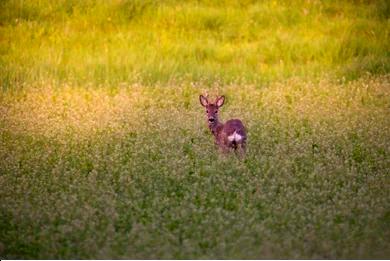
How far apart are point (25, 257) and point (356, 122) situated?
5208mm

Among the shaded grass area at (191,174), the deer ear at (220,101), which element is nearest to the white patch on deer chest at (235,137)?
the shaded grass area at (191,174)

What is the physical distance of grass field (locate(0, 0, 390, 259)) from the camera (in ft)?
25.3

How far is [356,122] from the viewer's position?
11.0m

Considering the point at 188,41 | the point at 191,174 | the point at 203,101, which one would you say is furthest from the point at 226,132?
the point at 188,41

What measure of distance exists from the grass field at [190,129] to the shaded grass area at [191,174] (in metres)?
0.02

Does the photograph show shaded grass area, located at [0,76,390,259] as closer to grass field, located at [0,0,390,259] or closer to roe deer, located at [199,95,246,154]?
grass field, located at [0,0,390,259]

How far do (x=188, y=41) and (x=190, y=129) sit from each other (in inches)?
135

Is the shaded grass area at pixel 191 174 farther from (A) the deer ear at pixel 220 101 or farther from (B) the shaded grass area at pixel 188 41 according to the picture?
(B) the shaded grass area at pixel 188 41

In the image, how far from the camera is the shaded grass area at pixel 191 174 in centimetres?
756

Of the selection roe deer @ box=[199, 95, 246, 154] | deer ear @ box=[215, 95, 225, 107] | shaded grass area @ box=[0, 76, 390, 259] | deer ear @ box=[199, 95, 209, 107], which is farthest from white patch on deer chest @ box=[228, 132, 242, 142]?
deer ear @ box=[199, 95, 209, 107]

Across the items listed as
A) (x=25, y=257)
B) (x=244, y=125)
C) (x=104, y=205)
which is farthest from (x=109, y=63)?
(x=25, y=257)

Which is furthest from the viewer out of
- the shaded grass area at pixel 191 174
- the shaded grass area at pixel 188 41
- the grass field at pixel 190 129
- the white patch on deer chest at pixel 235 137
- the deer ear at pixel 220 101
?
the shaded grass area at pixel 188 41

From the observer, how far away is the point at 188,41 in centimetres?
1398

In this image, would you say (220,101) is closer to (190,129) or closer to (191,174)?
(190,129)
